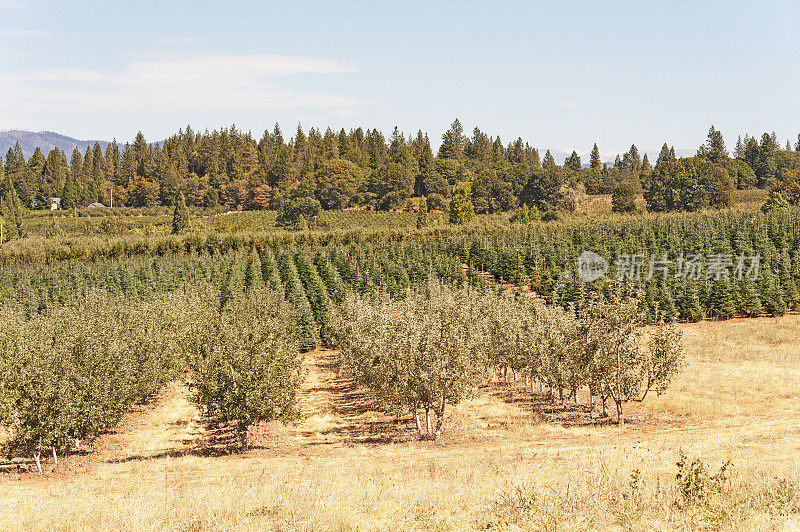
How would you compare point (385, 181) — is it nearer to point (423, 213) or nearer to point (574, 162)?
point (423, 213)

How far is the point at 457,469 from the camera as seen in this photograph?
22406mm

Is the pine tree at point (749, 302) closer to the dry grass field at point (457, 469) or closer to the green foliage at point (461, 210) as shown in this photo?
the dry grass field at point (457, 469)

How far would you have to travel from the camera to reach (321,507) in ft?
53.5

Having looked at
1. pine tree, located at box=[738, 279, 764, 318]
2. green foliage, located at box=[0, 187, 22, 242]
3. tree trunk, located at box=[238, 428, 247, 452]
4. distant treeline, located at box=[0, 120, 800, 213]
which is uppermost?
distant treeline, located at box=[0, 120, 800, 213]

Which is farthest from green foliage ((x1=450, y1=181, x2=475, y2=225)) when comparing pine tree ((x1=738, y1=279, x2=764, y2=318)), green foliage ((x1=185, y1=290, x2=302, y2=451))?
green foliage ((x1=185, y1=290, x2=302, y2=451))

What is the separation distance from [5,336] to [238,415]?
80.7 ft

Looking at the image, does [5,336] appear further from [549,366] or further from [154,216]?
[154,216]

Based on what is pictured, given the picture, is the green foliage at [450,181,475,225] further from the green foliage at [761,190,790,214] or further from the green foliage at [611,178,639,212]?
the green foliage at [761,190,790,214]

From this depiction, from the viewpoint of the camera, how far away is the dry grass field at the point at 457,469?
15.5m

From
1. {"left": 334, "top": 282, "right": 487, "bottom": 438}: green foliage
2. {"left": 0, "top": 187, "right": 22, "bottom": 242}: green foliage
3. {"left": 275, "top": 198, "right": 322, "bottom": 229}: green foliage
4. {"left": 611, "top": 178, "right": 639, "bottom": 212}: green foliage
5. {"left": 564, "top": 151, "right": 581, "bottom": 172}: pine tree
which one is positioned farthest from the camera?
{"left": 564, "top": 151, "right": 581, "bottom": 172}: pine tree

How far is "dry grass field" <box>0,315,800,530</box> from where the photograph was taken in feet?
50.7

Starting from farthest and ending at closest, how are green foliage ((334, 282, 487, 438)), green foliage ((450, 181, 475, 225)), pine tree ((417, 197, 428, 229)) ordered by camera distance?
pine tree ((417, 197, 428, 229)) → green foliage ((450, 181, 475, 225)) → green foliage ((334, 282, 487, 438))

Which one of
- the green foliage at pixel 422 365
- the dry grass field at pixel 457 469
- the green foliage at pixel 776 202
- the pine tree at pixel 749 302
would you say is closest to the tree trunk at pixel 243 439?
the dry grass field at pixel 457 469

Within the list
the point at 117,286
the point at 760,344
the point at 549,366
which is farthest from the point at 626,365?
the point at 117,286
